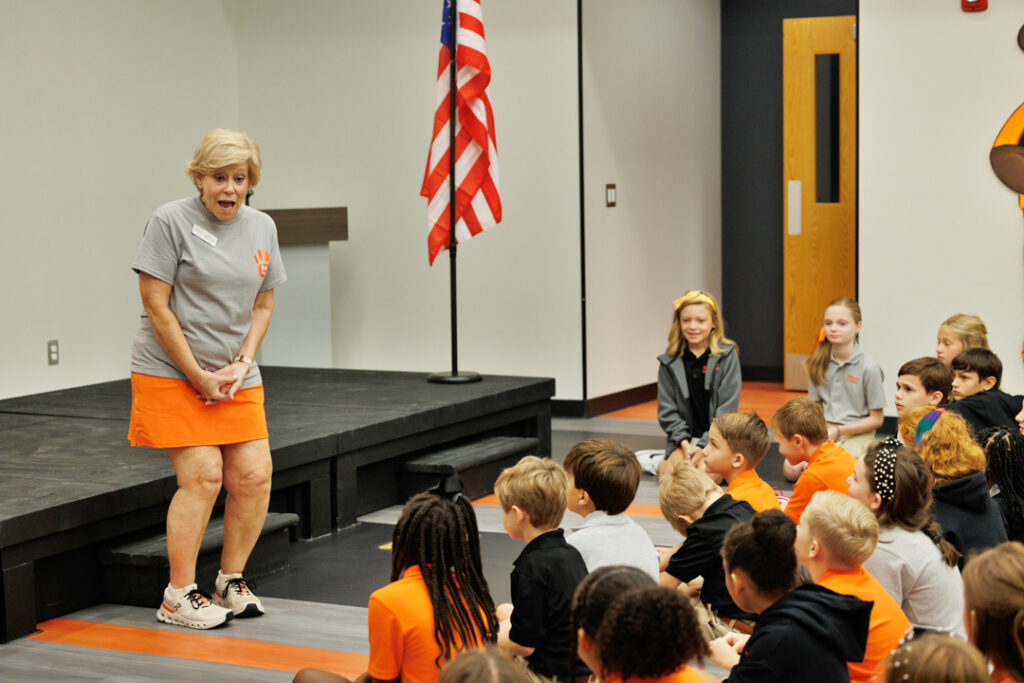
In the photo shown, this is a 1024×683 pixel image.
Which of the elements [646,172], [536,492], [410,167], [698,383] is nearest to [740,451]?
[536,492]

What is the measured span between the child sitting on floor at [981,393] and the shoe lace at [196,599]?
8.47 feet

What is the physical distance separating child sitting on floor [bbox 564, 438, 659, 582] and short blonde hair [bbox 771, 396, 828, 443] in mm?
916

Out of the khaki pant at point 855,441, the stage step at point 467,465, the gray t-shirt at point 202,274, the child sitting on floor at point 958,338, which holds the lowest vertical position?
the stage step at point 467,465

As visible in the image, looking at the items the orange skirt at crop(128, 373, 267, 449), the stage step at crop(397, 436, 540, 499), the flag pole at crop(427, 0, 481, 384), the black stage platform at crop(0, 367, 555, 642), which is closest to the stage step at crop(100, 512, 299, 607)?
the black stage platform at crop(0, 367, 555, 642)

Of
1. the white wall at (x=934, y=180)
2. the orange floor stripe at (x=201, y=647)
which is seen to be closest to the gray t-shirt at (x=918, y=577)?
the orange floor stripe at (x=201, y=647)

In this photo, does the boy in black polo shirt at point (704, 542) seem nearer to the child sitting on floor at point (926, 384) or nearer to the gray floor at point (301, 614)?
the gray floor at point (301, 614)

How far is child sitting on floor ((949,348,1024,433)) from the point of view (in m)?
4.25

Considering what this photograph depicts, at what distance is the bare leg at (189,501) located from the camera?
12.2ft

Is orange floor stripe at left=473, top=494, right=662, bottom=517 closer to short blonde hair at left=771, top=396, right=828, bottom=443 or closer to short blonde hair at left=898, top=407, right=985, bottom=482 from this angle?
short blonde hair at left=771, top=396, right=828, bottom=443

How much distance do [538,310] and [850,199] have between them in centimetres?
230

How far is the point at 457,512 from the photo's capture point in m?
2.52

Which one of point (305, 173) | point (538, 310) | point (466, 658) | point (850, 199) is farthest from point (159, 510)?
point (850, 199)

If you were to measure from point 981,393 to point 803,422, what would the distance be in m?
0.93

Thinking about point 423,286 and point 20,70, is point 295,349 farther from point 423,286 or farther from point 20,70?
point 20,70
